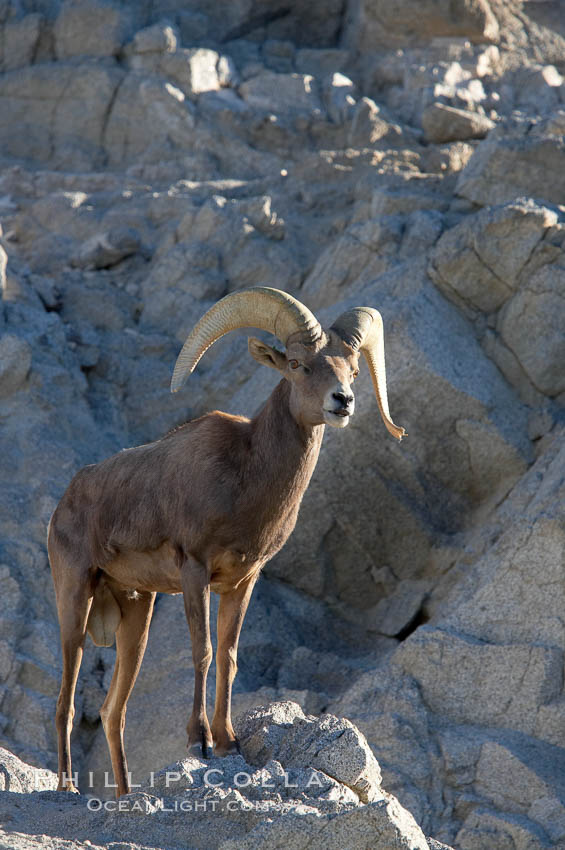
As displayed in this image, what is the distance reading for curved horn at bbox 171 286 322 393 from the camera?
820 centimetres

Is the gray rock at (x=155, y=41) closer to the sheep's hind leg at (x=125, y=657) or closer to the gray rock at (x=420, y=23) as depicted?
the gray rock at (x=420, y=23)

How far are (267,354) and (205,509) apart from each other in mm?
1248

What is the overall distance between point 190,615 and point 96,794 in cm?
434

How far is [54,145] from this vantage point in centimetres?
2178

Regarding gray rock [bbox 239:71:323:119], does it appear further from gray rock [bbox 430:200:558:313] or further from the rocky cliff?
gray rock [bbox 430:200:558:313]

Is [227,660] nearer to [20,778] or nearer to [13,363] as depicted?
[20,778]

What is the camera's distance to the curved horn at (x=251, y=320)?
8.20m

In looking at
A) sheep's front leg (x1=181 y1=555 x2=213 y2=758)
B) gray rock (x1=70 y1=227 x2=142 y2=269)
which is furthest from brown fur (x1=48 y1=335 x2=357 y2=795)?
gray rock (x1=70 y1=227 x2=142 y2=269)

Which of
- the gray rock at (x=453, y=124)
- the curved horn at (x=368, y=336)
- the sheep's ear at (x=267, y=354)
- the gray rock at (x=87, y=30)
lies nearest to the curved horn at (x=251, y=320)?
the sheep's ear at (x=267, y=354)

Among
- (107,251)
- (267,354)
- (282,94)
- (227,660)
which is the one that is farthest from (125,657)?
(282,94)

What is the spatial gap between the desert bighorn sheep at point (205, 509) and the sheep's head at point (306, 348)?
1 centimetres

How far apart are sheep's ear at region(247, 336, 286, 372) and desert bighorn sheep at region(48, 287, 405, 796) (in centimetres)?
1

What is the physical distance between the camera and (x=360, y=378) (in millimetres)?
13039

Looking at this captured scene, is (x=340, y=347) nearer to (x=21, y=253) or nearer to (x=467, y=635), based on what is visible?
(x=467, y=635)
